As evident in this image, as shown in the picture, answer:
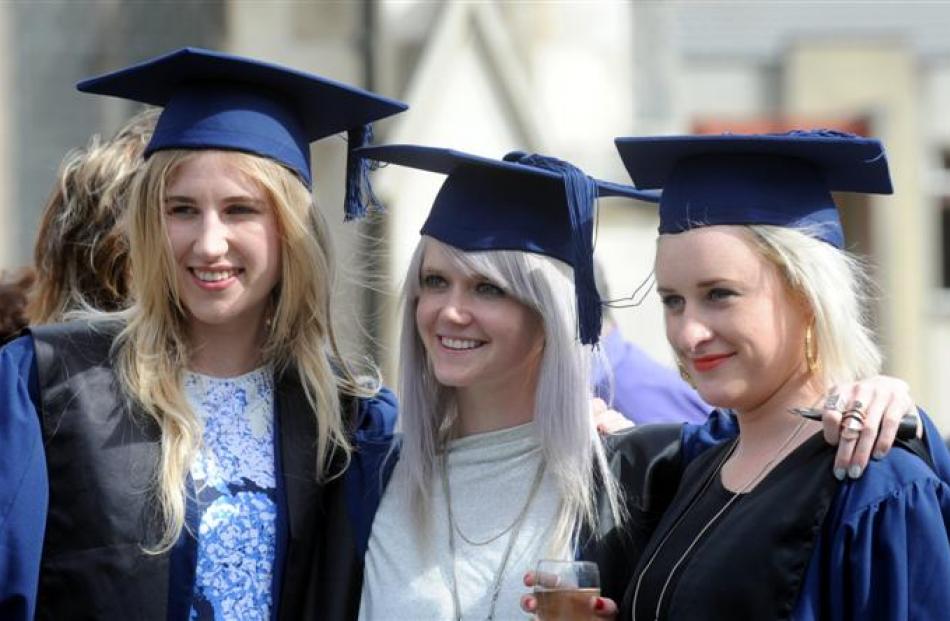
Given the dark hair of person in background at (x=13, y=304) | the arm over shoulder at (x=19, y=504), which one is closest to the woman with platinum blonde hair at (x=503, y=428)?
the arm over shoulder at (x=19, y=504)

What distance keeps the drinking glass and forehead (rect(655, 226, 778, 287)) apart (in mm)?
572

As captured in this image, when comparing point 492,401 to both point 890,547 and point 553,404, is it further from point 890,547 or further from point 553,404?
point 890,547

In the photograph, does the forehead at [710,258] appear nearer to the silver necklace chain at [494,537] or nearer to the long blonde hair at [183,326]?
the silver necklace chain at [494,537]

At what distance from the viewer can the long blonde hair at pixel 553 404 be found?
13.1ft

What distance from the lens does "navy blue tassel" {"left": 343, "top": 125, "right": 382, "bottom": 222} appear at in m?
4.42

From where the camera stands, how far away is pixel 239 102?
4.23 m

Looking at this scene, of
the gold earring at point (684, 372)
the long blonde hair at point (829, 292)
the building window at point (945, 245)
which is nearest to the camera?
the long blonde hair at point (829, 292)

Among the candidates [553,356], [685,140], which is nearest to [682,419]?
[553,356]

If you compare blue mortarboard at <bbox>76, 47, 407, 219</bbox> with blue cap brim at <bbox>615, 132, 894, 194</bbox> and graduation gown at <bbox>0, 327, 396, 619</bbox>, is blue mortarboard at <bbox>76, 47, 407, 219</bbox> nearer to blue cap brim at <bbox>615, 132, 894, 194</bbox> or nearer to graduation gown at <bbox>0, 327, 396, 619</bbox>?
graduation gown at <bbox>0, 327, 396, 619</bbox>

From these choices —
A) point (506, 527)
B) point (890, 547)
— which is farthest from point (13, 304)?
point (890, 547)

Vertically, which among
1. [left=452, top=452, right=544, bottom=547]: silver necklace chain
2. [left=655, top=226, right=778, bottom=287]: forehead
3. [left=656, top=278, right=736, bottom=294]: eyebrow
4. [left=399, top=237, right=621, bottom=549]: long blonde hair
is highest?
[left=655, top=226, right=778, bottom=287]: forehead

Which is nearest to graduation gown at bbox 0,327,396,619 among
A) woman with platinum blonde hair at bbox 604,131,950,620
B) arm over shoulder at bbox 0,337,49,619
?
arm over shoulder at bbox 0,337,49,619

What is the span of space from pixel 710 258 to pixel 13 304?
1797 millimetres

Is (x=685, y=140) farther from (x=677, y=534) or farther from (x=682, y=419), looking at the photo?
(x=682, y=419)
